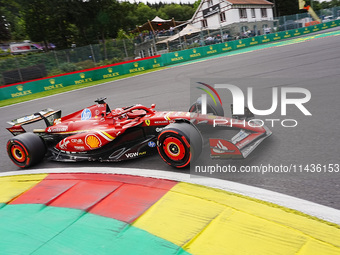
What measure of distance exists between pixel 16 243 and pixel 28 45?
58.5 meters

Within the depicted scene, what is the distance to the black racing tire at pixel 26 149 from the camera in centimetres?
509

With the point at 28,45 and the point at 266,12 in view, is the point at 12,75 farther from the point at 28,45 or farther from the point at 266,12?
the point at 266,12

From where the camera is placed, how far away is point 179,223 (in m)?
2.95

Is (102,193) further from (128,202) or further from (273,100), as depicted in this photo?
(273,100)

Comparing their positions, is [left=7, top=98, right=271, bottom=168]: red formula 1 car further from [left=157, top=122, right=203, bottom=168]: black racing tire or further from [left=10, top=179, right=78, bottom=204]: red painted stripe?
[left=10, top=179, right=78, bottom=204]: red painted stripe

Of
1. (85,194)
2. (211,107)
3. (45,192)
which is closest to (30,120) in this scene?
(45,192)

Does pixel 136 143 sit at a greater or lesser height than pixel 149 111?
lesser

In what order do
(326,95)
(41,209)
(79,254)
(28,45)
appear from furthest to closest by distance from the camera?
(28,45) < (326,95) < (41,209) < (79,254)

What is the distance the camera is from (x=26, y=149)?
5062mm

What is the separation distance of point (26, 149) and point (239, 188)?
3728 mm

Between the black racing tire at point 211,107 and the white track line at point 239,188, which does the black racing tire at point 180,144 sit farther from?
the black racing tire at point 211,107

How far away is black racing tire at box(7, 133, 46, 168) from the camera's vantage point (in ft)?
16.7

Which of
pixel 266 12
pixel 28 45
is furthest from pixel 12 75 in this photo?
pixel 266 12

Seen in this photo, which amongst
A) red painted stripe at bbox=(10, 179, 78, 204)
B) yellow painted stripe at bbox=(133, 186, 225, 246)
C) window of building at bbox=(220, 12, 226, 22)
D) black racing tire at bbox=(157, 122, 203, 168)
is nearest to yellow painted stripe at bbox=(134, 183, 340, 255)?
yellow painted stripe at bbox=(133, 186, 225, 246)
